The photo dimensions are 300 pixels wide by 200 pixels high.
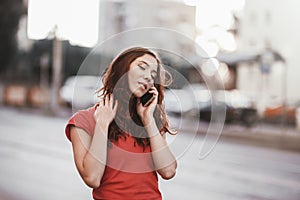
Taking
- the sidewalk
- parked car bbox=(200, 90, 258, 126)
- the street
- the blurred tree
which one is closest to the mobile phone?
the street

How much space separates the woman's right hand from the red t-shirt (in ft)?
0.05

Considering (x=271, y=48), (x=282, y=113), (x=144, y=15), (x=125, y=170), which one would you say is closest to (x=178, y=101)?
(x=125, y=170)

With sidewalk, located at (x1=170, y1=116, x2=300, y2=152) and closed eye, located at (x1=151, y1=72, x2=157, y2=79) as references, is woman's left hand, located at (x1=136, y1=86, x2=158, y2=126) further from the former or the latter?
sidewalk, located at (x1=170, y1=116, x2=300, y2=152)

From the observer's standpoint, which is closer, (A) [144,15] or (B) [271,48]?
(A) [144,15]

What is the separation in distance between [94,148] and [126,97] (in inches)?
4.5

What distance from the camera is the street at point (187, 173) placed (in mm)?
2904

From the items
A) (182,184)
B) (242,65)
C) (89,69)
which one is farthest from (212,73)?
(242,65)

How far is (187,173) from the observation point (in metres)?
3.33

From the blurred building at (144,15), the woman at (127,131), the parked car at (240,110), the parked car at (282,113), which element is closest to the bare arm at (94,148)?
the woman at (127,131)

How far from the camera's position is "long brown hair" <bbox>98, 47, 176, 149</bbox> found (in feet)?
3.59

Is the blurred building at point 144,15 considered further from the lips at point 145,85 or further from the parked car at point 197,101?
the lips at point 145,85

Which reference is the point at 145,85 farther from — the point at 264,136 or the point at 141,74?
the point at 264,136

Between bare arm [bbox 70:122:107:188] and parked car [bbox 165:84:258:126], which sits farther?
parked car [bbox 165:84:258:126]

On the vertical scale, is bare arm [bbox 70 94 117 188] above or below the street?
above
